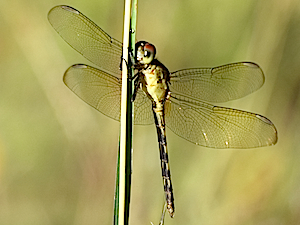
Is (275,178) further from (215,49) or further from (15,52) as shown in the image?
(15,52)

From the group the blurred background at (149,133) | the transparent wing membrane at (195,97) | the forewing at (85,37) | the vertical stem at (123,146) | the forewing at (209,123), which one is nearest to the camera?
the vertical stem at (123,146)

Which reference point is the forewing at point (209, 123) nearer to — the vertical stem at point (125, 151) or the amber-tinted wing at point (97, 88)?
the amber-tinted wing at point (97, 88)

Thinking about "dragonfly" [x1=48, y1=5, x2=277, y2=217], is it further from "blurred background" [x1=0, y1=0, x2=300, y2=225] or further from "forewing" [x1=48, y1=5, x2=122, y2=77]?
"blurred background" [x1=0, y1=0, x2=300, y2=225]

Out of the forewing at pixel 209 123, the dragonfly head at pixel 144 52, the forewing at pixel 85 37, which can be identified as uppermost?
the dragonfly head at pixel 144 52

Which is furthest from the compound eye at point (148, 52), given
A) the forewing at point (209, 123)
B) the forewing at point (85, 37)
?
the forewing at point (209, 123)

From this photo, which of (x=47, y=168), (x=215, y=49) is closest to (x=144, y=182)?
(x=47, y=168)


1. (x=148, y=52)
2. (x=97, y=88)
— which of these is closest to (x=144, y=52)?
(x=148, y=52)

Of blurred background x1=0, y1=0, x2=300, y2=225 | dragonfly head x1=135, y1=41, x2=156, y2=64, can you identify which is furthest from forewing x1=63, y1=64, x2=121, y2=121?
blurred background x1=0, y1=0, x2=300, y2=225

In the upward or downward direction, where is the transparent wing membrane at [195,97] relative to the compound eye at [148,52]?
downward
